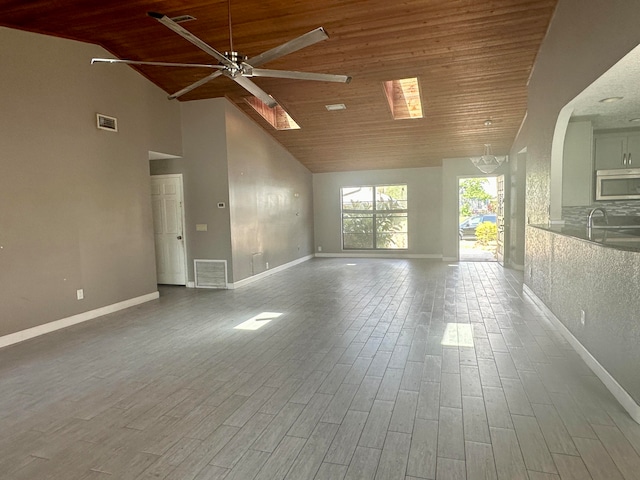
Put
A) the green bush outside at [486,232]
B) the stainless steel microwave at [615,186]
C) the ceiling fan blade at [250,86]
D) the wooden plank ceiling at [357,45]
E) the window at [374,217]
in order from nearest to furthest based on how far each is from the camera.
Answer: the ceiling fan blade at [250,86], the wooden plank ceiling at [357,45], the stainless steel microwave at [615,186], the window at [374,217], the green bush outside at [486,232]

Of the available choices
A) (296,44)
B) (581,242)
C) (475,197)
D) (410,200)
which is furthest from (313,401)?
(475,197)

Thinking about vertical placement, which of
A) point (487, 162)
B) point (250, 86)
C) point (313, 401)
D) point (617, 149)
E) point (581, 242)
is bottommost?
point (313, 401)

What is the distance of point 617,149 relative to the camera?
5578 millimetres


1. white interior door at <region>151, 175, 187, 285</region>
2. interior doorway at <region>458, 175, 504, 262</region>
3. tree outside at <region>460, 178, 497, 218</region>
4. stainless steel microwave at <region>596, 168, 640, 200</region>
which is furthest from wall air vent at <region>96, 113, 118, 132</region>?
tree outside at <region>460, 178, 497, 218</region>

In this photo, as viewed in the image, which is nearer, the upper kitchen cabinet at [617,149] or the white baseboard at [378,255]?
the upper kitchen cabinet at [617,149]

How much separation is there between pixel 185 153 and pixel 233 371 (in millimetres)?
4551

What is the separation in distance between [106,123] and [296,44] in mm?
3357

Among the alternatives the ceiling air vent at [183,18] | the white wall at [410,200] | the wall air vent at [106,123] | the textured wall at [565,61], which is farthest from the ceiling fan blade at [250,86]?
the white wall at [410,200]

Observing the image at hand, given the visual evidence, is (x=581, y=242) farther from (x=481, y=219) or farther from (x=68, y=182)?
(x=481, y=219)

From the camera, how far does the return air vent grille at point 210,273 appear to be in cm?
664

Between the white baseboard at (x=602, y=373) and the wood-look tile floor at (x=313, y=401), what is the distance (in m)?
0.05

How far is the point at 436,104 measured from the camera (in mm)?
6422

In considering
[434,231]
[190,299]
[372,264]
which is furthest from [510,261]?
[190,299]

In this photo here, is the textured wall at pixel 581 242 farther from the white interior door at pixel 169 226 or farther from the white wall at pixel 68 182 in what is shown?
the white interior door at pixel 169 226
